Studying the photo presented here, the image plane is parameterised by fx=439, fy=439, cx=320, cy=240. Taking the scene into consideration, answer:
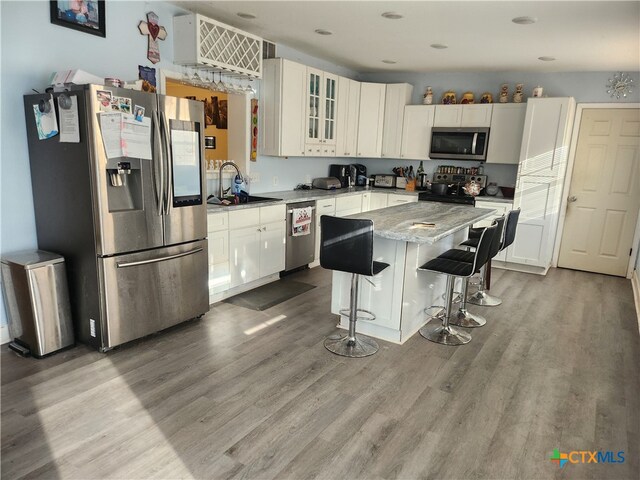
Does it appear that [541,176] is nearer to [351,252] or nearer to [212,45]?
[351,252]

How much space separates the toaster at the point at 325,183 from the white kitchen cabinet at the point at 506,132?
206 cm

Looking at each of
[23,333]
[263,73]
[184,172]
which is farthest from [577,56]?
[23,333]

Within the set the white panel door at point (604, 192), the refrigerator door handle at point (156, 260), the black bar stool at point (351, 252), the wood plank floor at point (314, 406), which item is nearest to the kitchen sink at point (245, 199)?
the refrigerator door handle at point (156, 260)

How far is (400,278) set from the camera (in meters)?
3.18

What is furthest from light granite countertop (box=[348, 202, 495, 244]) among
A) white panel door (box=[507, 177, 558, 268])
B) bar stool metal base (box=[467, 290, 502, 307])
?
white panel door (box=[507, 177, 558, 268])

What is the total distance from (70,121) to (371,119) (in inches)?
171

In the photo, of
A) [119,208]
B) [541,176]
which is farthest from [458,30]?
[119,208]

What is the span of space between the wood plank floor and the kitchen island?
0.20m

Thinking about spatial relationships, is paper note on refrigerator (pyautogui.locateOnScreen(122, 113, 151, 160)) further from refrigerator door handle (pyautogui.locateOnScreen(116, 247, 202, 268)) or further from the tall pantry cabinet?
the tall pantry cabinet

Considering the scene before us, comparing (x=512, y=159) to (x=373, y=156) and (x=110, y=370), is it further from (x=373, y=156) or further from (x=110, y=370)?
(x=110, y=370)

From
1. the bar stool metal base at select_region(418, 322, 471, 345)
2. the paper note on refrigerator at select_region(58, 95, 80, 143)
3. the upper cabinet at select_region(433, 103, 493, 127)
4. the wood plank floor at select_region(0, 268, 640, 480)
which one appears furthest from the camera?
the upper cabinet at select_region(433, 103, 493, 127)

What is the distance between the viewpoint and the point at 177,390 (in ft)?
8.51

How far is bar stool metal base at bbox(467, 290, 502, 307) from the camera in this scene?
167 inches

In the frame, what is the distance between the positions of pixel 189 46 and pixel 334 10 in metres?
1.24
